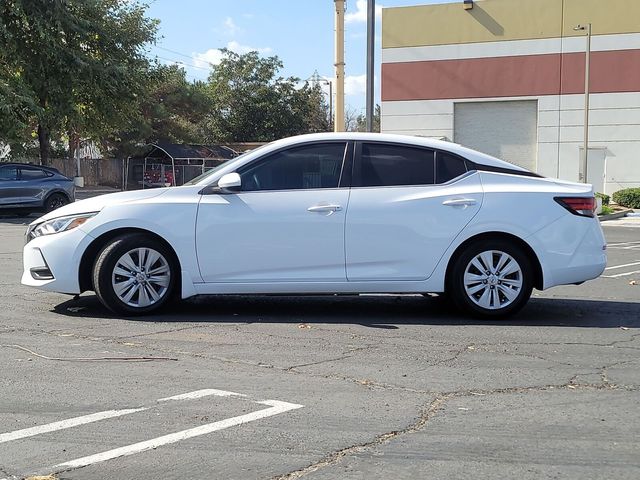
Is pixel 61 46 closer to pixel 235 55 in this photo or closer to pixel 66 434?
pixel 66 434

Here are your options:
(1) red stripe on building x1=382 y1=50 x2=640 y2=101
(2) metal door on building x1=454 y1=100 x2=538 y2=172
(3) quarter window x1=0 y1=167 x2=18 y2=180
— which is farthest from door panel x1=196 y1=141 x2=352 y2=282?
(1) red stripe on building x1=382 y1=50 x2=640 y2=101

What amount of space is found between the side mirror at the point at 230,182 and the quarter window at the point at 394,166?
1158 millimetres

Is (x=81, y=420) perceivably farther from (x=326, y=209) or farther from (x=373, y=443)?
(x=326, y=209)

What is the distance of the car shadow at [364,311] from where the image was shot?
7.29 metres

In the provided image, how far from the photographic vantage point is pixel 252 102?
5609 cm

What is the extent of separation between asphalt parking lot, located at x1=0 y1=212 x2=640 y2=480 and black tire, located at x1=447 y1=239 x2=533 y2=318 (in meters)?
0.18

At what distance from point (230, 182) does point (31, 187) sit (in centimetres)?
1491

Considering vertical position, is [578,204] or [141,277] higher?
[578,204]

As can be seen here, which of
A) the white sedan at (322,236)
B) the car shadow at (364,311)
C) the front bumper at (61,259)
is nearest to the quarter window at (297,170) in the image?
the white sedan at (322,236)

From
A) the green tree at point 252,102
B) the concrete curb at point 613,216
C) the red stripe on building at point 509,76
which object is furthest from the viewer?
the green tree at point 252,102

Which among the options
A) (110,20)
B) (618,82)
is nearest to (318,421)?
(110,20)

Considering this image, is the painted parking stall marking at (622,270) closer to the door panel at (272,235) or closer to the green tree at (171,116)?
the door panel at (272,235)

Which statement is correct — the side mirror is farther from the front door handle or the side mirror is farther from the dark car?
the dark car

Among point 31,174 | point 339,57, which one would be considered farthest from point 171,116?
point 31,174
